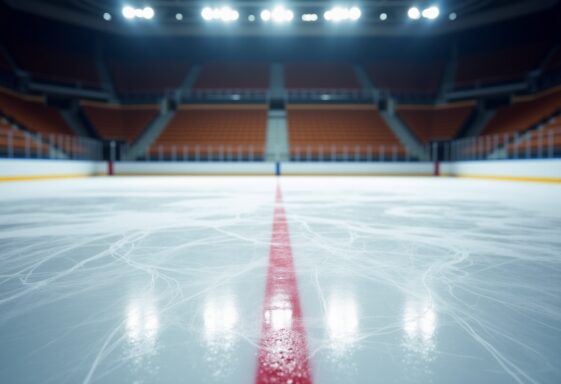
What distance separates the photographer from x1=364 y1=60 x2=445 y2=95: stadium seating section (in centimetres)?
2127

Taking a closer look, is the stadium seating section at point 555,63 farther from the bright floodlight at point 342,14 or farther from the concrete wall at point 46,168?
the concrete wall at point 46,168

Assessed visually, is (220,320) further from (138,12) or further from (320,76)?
(320,76)

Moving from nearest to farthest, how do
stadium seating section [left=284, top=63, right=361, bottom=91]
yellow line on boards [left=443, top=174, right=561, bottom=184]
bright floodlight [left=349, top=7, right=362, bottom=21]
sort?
yellow line on boards [left=443, top=174, right=561, bottom=184] → bright floodlight [left=349, top=7, right=362, bottom=21] → stadium seating section [left=284, top=63, right=361, bottom=91]

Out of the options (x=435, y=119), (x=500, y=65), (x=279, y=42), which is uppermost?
(x=279, y=42)

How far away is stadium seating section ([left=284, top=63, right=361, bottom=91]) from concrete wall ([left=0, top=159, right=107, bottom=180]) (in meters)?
11.3

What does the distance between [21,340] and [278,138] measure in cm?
1751

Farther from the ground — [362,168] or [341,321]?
[362,168]

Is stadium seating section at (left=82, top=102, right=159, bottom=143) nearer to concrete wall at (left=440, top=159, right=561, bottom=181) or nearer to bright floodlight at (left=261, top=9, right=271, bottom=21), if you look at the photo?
bright floodlight at (left=261, top=9, right=271, bottom=21)

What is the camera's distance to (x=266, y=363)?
90 cm

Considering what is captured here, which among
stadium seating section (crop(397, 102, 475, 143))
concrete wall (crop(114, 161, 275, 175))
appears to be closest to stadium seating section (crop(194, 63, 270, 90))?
concrete wall (crop(114, 161, 275, 175))

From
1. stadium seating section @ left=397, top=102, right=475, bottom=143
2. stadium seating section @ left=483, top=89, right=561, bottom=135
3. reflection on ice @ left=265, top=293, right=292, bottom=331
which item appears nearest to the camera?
reflection on ice @ left=265, top=293, right=292, bottom=331

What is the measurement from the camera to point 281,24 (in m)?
17.7

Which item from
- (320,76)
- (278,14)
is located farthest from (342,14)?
(320,76)

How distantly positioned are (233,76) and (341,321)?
Answer: 22.3 meters
